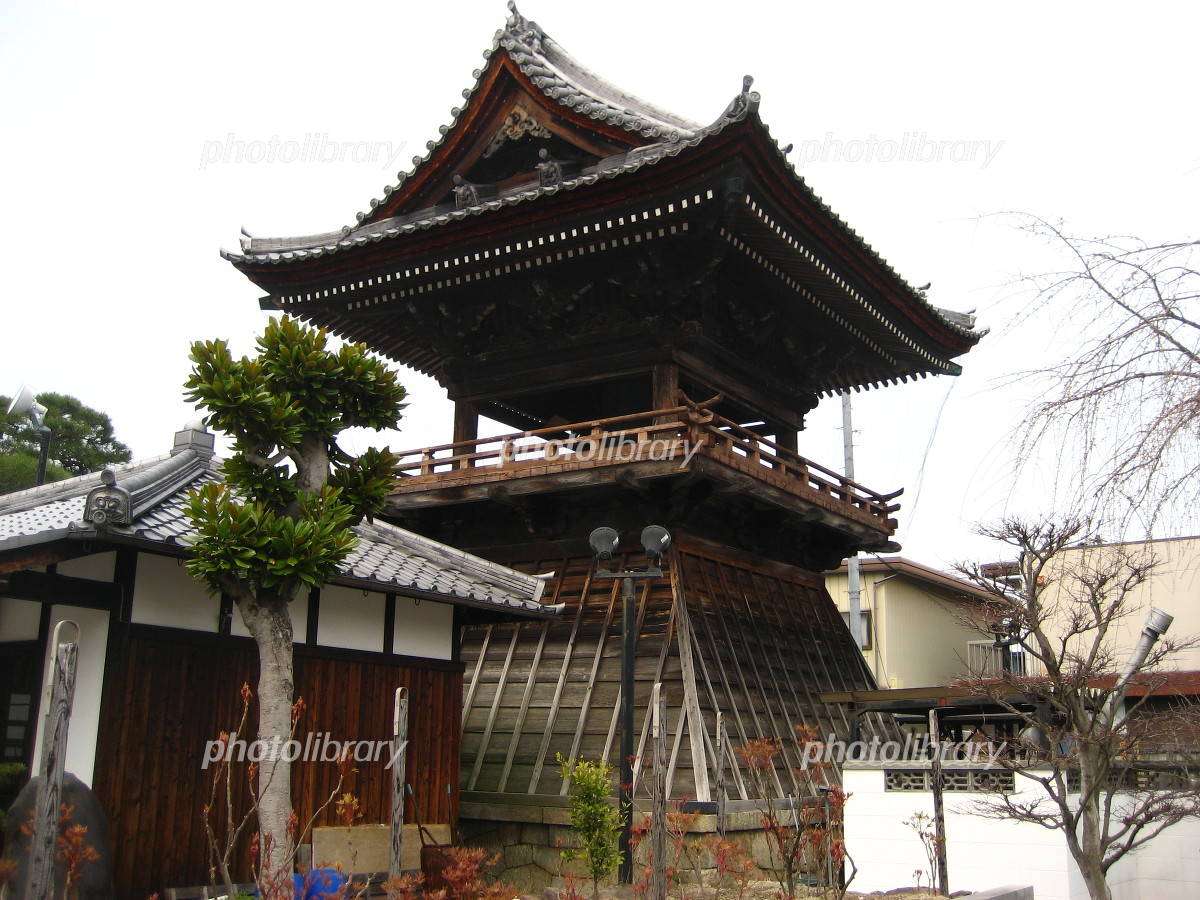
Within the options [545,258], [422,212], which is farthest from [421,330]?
[545,258]

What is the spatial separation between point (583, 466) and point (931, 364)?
9.33 metres

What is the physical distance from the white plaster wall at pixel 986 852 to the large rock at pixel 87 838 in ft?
31.5

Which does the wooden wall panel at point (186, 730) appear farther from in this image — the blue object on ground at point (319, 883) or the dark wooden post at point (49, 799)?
the dark wooden post at point (49, 799)

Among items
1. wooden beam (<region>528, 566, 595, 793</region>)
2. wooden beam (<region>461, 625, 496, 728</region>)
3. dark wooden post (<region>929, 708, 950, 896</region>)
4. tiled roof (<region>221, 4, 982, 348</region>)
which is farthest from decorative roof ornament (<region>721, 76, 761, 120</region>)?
wooden beam (<region>461, 625, 496, 728</region>)

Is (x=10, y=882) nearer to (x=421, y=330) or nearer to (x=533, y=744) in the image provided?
(x=533, y=744)

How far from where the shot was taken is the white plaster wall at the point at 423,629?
1429 centimetres

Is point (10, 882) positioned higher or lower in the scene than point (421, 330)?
lower

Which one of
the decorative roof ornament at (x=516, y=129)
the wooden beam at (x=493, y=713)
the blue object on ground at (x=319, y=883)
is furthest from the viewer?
the decorative roof ornament at (x=516, y=129)

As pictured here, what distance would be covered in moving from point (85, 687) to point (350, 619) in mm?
3603

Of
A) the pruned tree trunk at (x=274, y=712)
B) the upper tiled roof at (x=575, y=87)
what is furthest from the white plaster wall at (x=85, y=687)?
the upper tiled roof at (x=575, y=87)

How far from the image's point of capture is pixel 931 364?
22.5 metres

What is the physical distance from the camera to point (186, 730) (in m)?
11.2

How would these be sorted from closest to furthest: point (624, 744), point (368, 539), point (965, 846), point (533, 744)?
point (624, 744), point (965, 846), point (368, 539), point (533, 744)

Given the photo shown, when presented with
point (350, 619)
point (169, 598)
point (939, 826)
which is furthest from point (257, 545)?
point (939, 826)
